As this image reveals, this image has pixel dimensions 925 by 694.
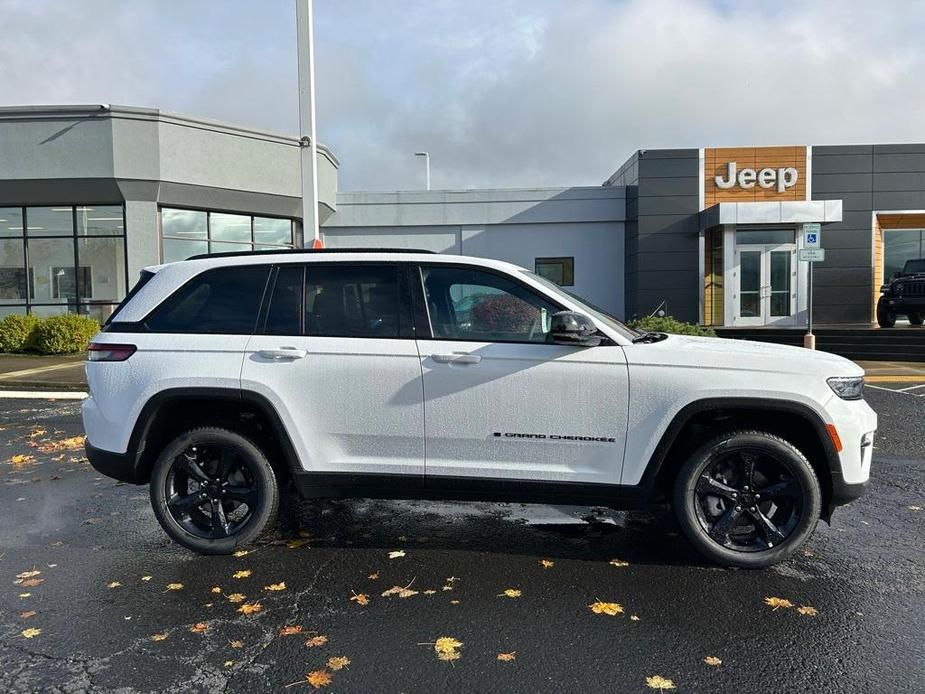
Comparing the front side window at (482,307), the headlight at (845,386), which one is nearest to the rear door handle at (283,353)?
the front side window at (482,307)

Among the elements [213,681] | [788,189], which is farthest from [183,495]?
[788,189]

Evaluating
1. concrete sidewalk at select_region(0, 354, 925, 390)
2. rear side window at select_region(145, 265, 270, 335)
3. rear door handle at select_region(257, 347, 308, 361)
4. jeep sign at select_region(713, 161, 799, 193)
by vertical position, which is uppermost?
jeep sign at select_region(713, 161, 799, 193)

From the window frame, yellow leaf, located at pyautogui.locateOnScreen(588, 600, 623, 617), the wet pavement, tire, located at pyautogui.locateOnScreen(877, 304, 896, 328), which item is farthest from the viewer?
the window frame

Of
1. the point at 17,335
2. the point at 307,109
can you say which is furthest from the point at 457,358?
the point at 17,335

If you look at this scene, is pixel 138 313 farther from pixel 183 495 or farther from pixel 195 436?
pixel 183 495

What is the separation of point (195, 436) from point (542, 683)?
264 cm

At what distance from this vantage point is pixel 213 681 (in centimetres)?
314

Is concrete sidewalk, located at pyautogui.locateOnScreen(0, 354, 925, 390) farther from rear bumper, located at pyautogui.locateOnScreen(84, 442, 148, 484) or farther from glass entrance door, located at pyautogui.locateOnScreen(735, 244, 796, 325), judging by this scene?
rear bumper, located at pyautogui.locateOnScreen(84, 442, 148, 484)

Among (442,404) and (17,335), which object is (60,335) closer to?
(17,335)

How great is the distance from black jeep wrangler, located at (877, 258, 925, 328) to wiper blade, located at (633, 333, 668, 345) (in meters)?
17.7

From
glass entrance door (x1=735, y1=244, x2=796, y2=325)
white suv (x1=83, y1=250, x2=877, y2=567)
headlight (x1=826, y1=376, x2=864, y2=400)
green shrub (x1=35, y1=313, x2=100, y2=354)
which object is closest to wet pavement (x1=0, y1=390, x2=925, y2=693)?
white suv (x1=83, y1=250, x2=877, y2=567)

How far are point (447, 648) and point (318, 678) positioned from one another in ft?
2.01

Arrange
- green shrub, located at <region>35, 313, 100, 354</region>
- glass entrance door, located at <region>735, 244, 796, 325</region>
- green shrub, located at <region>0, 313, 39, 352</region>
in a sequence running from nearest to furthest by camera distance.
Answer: green shrub, located at <region>35, 313, 100, 354</region> → green shrub, located at <region>0, 313, 39, 352</region> → glass entrance door, located at <region>735, 244, 796, 325</region>

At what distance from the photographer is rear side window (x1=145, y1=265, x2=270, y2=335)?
458cm
